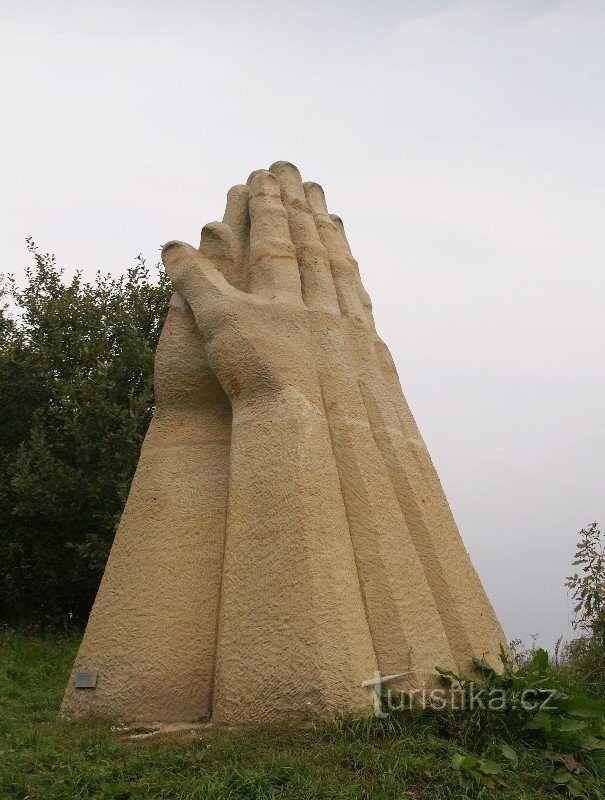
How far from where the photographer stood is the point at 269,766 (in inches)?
153

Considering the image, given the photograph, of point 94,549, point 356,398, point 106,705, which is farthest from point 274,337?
point 94,549

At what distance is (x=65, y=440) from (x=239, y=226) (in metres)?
5.70

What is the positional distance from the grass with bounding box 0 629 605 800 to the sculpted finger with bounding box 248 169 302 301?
3356mm

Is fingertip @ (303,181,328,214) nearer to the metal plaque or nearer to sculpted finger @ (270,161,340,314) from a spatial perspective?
sculpted finger @ (270,161,340,314)

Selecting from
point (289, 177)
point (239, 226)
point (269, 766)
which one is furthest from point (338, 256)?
point (269, 766)

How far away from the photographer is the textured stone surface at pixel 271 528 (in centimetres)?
475

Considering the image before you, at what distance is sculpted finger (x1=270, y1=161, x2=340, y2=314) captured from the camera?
6.58 m

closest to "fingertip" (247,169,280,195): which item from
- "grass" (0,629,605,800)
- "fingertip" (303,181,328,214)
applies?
"fingertip" (303,181,328,214)

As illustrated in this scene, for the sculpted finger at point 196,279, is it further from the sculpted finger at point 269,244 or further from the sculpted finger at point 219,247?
the sculpted finger at point 269,244

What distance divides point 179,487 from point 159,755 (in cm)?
212

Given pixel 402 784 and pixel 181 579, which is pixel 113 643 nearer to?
pixel 181 579

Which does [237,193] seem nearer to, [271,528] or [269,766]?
[271,528]

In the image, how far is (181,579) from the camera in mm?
5508

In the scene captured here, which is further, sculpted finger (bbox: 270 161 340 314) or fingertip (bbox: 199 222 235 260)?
fingertip (bbox: 199 222 235 260)
